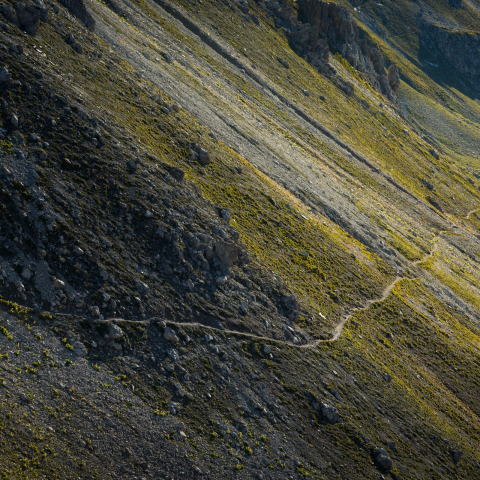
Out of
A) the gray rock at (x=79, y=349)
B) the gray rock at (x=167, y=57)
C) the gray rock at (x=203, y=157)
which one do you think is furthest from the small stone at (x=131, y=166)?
the gray rock at (x=167, y=57)

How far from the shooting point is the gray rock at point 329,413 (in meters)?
26.6

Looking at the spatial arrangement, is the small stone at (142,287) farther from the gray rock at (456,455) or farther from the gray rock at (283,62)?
the gray rock at (283,62)

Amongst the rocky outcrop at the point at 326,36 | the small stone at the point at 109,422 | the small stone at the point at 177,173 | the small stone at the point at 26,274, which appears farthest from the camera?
the rocky outcrop at the point at 326,36

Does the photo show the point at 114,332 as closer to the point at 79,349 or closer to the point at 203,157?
the point at 79,349

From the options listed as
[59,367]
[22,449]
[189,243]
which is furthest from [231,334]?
[22,449]

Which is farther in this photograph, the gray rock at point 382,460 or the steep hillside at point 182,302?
the gray rock at point 382,460

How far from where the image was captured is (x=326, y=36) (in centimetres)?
12838

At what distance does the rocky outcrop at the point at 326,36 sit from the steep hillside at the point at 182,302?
70529 millimetres

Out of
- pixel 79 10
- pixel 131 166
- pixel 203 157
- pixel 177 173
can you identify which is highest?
pixel 79 10

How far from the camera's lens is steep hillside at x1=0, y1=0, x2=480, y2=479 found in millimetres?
19531

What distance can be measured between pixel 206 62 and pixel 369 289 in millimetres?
49275

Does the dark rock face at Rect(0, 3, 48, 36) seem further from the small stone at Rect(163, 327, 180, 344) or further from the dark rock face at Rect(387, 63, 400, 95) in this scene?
the dark rock face at Rect(387, 63, 400, 95)

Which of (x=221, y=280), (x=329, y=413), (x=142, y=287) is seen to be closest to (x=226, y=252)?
(x=221, y=280)

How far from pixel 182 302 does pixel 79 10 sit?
31575mm
